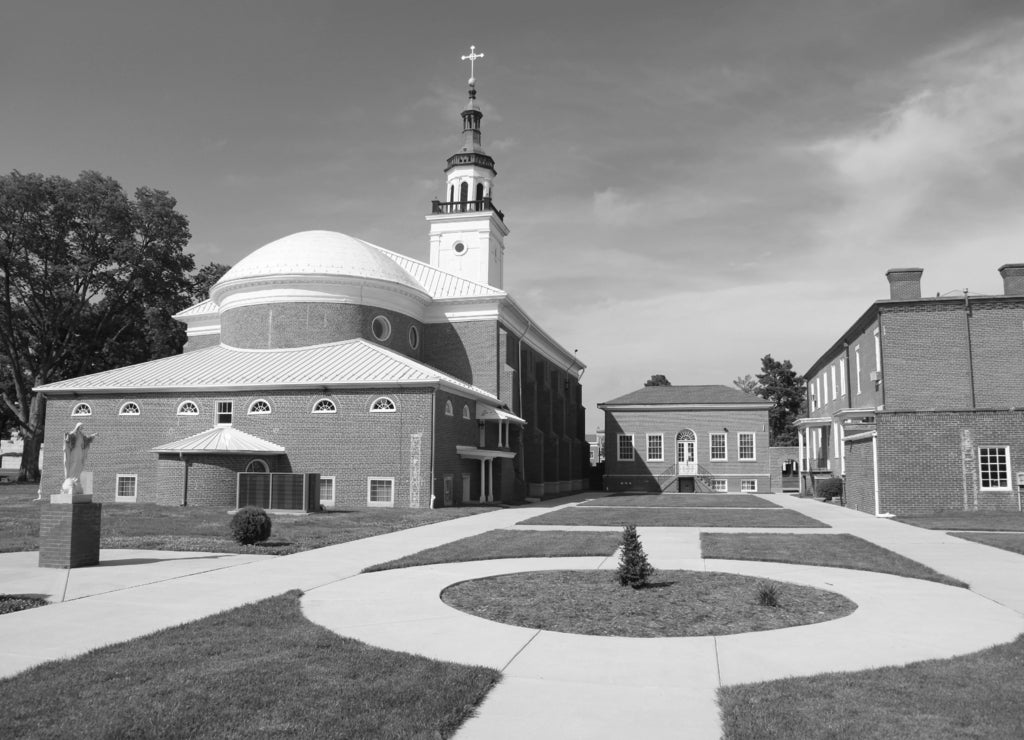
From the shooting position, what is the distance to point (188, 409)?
35.4 m

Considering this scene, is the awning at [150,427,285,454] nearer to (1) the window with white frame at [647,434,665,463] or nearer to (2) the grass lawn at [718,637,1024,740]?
(2) the grass lawn at [718,637,1024,740]

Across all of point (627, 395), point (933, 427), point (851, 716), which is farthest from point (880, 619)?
point (627, 395)

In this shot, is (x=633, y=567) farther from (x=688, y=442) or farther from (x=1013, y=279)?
(x=688, y=442)

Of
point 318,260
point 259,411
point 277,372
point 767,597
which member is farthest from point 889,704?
point 318,260

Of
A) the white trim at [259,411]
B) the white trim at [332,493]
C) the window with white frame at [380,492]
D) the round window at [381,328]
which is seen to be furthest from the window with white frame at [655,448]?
the white trim at [259,411]

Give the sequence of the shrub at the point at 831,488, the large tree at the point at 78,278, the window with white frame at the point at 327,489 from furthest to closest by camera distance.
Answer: the large tree at the point at 78,278
the shrub at the point at 831,488
the window with white frame at the point at 327,489

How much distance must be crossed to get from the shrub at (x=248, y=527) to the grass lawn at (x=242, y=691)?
30.5ft

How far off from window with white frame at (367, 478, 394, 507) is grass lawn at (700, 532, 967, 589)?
14614mm

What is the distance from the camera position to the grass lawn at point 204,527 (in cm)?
1758

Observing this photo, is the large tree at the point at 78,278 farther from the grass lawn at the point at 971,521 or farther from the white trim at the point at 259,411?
the grass lawn at the point at 971,521

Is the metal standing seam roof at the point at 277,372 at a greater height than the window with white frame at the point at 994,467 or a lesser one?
greater

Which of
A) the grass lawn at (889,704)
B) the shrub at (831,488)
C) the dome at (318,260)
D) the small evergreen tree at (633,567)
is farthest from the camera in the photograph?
the dome at (318,260)

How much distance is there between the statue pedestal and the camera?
1387 centimetres

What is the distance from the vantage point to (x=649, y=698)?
659 cm
